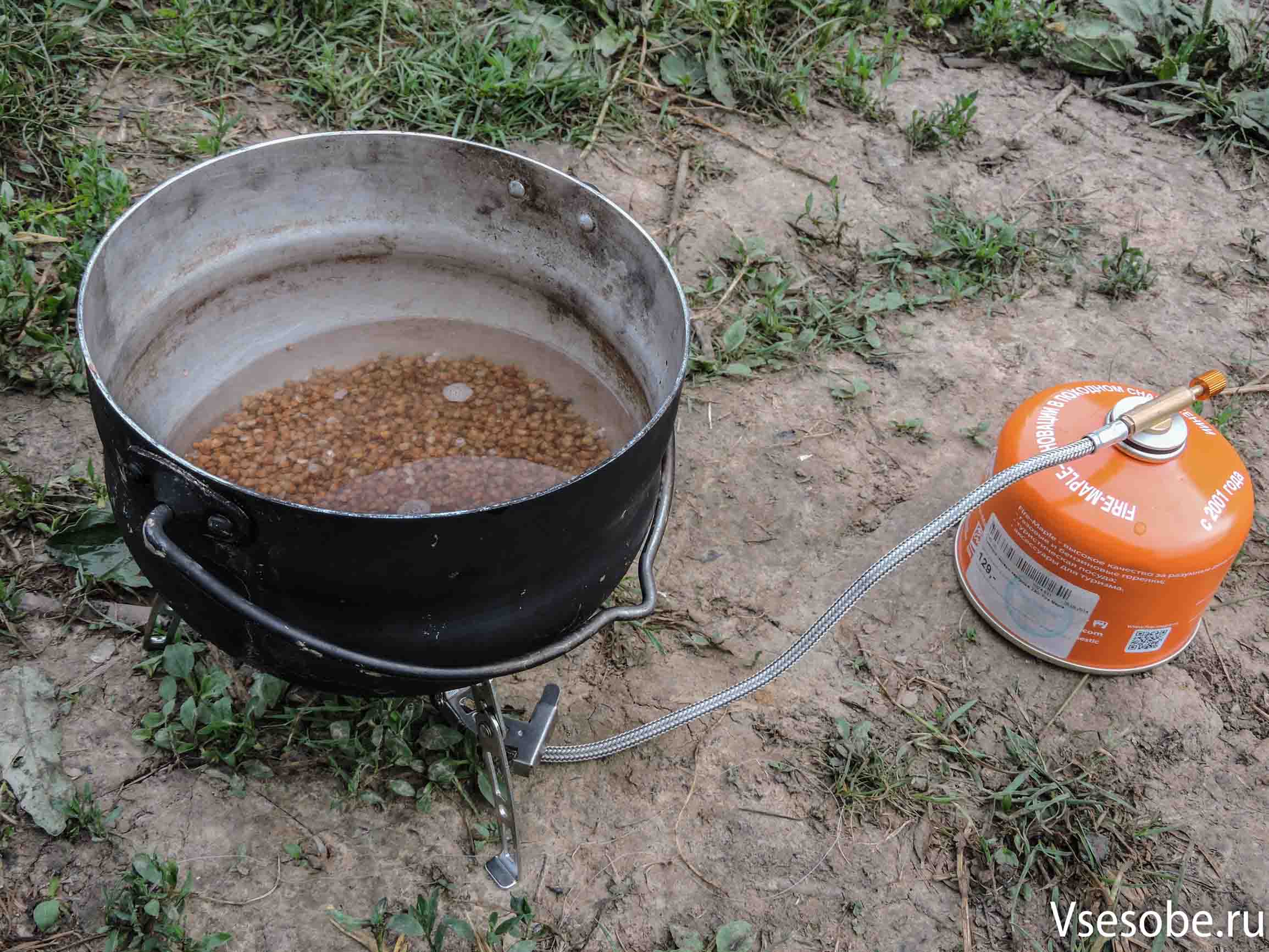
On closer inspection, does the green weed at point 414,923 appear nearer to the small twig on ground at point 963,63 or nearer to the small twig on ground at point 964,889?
the small twig on ground at point 964,889

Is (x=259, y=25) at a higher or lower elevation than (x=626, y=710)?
higher

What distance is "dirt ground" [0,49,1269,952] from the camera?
1.63 meters

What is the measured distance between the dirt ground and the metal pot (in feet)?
1.42

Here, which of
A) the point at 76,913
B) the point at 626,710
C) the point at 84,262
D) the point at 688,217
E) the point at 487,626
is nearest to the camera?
the point at 487,626

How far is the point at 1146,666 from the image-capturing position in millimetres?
1996

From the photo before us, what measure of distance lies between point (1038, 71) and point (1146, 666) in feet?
7.64

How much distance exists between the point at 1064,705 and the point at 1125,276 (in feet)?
4.52

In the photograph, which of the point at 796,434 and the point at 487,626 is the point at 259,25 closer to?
the point at 796,434

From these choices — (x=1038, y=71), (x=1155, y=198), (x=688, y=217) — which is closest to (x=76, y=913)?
(x=688, y=217)

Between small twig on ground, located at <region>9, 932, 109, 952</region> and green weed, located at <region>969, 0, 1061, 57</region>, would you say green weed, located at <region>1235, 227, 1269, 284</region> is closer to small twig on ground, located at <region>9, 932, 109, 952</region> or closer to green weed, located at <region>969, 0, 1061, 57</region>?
green weed, located at <region>969, 0, 1061, 57</region>

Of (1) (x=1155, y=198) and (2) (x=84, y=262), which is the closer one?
(2) (x=84, y=262)

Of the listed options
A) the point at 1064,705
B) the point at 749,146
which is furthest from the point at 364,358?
the point at 749,146

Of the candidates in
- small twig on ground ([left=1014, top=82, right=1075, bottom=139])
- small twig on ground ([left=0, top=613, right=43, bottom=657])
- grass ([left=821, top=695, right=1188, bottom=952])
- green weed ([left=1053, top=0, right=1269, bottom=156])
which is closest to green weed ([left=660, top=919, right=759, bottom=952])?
grass ([left=821, top=695, right=1188, bottom=952])
